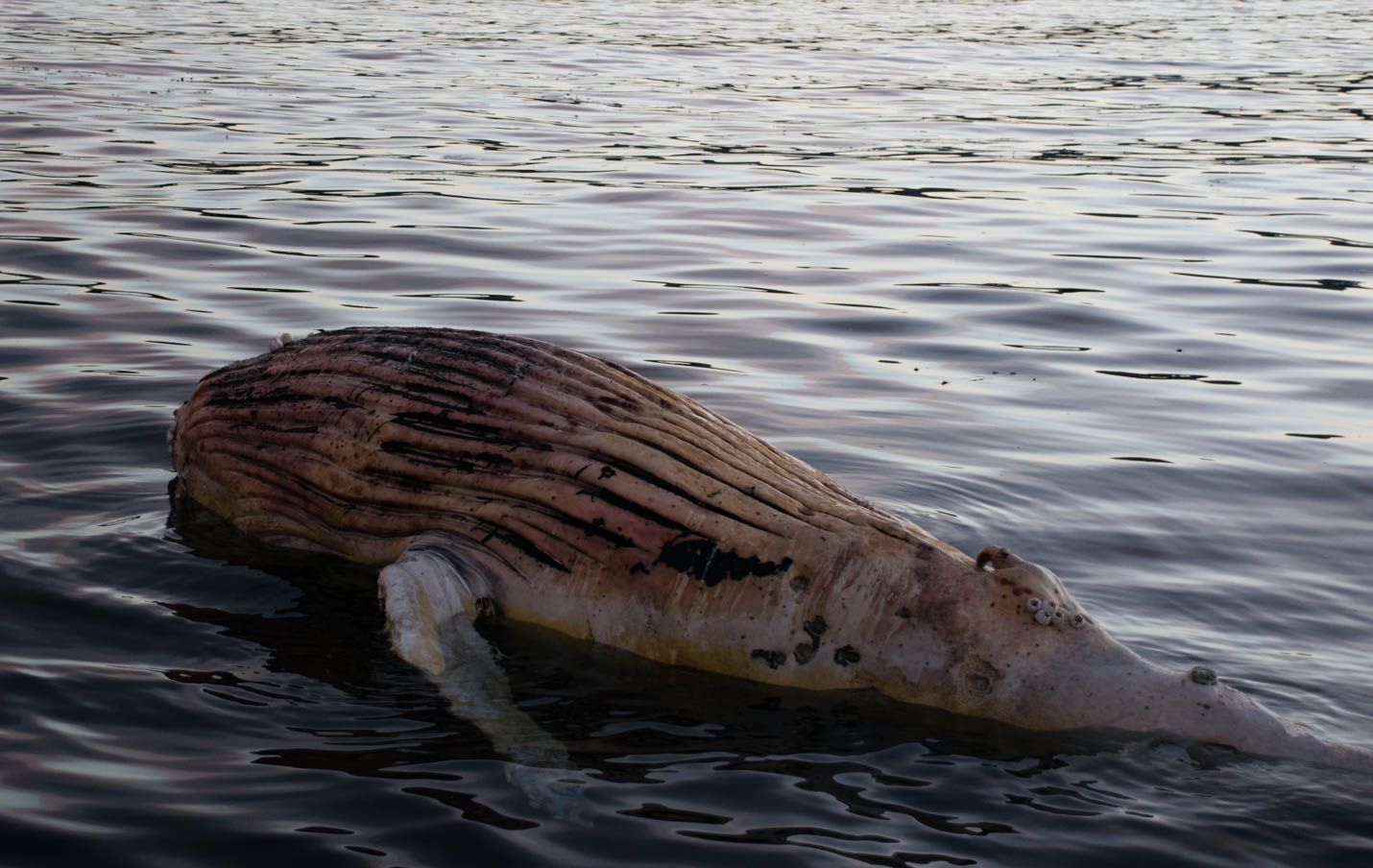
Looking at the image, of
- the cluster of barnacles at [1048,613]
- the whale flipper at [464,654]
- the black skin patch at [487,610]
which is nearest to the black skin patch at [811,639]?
the cluster of barnacles at [1048,613]

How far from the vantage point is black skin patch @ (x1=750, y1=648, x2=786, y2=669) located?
17.0 ft

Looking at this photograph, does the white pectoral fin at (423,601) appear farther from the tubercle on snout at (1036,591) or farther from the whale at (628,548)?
the tubercle on snout at (1036,591)

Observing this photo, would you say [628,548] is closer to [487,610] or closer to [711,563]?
[711,563]

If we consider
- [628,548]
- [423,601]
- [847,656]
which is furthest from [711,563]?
[423,601]

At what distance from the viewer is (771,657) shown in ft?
17.0

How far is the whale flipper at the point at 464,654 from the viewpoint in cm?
455

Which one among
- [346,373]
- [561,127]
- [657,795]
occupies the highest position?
[561,127]

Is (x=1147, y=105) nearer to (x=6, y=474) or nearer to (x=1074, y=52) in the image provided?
(x=1074, y=52)

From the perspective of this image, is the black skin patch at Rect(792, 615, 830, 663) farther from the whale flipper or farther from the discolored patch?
the whale flipper

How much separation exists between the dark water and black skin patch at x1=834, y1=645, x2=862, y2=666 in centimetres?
17

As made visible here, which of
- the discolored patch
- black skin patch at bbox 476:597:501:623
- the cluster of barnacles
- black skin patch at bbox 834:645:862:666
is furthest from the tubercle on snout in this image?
black skin patch at bbox 476:597:501:623

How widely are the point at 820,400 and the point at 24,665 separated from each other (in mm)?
4996

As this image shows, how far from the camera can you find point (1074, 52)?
2859cm

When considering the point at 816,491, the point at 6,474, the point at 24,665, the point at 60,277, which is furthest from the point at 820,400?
the point at 60,277
